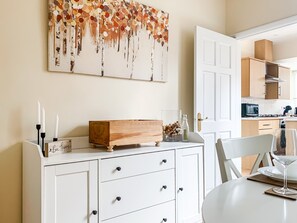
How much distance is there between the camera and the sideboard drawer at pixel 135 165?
5.54ft

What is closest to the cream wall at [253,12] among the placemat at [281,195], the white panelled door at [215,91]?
the white panelled door at [215,91]

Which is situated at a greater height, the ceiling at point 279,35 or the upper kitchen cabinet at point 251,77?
the ceiling at point 279,35

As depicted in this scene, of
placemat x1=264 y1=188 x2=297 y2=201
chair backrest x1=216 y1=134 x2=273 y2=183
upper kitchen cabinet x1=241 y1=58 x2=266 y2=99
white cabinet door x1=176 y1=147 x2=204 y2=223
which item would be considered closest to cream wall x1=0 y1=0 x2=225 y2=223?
white cabinet door x1=176 y1=147 x2=204 y2=223

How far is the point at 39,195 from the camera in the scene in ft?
4.83

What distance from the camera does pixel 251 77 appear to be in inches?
194

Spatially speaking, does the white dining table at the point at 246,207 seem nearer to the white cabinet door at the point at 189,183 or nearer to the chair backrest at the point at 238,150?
the chair backrest at the point at 238,150

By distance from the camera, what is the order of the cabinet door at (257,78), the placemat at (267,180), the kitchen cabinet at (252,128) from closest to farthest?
the placemat at (267,180) → the kitchen cabinet at (252,128) → the cabinet door at (257,78)

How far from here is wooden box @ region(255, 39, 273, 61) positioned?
18.3 feet

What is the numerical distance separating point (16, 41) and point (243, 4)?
110 inches

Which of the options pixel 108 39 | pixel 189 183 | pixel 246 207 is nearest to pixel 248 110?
pixel 189 183

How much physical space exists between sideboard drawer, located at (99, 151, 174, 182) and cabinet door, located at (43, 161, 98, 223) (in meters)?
0.09

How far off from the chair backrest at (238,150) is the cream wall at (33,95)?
1279 millimetres

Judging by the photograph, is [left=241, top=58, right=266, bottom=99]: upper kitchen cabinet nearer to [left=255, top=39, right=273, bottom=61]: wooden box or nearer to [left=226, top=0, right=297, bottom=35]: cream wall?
[left=255, top=39, right=273, bottom=61]: wooden box

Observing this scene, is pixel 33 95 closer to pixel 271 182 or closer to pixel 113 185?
pixel 113 185
